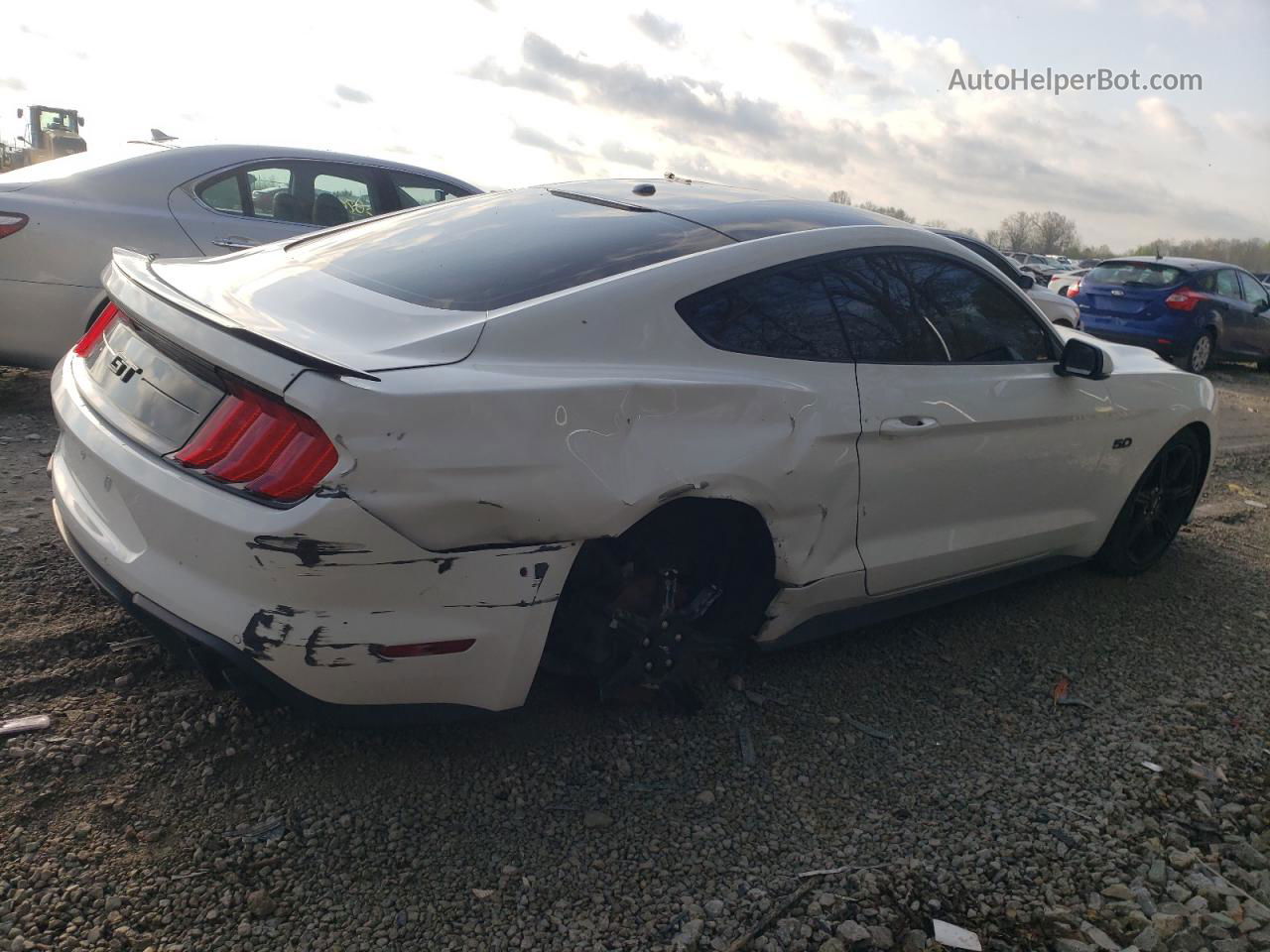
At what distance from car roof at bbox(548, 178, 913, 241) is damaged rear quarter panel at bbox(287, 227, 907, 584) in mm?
144

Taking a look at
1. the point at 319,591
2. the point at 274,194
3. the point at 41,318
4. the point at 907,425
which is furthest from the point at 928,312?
the point at 41,318

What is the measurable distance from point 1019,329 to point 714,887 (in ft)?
8.11

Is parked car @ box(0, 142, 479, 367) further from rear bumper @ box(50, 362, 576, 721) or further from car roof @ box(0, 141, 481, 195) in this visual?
rear bumper @ box(50, 362, 576, 721)

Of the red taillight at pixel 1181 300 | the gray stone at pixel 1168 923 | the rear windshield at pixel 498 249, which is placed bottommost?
the gray stone at pixel 1168 923

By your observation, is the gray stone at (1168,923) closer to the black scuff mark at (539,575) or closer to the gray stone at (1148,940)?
the gray stone at (1148,940)

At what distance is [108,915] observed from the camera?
2123 millimetres

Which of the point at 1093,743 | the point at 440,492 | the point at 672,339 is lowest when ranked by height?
the point at 1093,743

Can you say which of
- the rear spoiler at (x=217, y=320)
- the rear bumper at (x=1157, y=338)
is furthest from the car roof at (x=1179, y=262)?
the rear spoiler at (x=217, y=320)

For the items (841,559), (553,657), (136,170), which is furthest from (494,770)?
(136,170)

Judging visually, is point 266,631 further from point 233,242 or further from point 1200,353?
point 1200,353

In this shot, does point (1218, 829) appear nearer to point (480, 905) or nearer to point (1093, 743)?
point (1093, 743)

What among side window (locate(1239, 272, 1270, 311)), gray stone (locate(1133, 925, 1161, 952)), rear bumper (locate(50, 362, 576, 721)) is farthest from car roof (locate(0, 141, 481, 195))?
side window (locate(1239, 272, 1270, 311))

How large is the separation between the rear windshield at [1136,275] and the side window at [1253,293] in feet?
5.40

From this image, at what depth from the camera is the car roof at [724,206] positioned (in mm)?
3266
